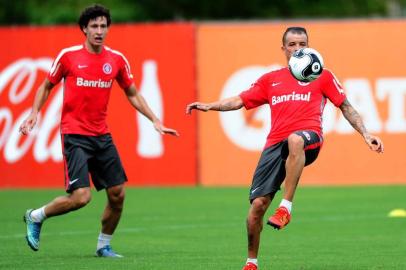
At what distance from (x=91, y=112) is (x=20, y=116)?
37.9 ft

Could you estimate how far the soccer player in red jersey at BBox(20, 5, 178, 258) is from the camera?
13.7 metres

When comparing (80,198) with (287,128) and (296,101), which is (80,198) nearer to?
(287,128)

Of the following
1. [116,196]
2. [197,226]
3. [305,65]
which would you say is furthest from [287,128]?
[197,226]

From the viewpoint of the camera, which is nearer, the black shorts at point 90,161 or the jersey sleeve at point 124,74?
the black shorts at point 90,161

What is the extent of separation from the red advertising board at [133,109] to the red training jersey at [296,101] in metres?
13.0

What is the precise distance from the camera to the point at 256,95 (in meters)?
12.3

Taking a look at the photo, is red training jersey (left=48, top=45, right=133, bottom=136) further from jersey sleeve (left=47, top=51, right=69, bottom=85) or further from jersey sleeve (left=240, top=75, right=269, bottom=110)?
jersey sleeve (left=240, top=75, right=269, bottom=110)

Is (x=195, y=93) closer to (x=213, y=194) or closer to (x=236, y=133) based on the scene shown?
(x=236, y=133)

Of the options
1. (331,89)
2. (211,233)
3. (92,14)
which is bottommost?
(211,233)

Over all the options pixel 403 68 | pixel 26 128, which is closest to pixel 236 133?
pixel 403 68

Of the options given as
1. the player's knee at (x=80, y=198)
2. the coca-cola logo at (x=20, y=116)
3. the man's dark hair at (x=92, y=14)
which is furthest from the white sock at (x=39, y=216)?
the coca-cola logo at (x=20, y=116)

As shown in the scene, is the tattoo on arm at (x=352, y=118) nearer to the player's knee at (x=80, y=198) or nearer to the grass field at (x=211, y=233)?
the grass field at (x=211, y=233)

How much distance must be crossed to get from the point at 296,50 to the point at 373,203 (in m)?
9.29

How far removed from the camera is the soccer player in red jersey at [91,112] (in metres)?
13.7
